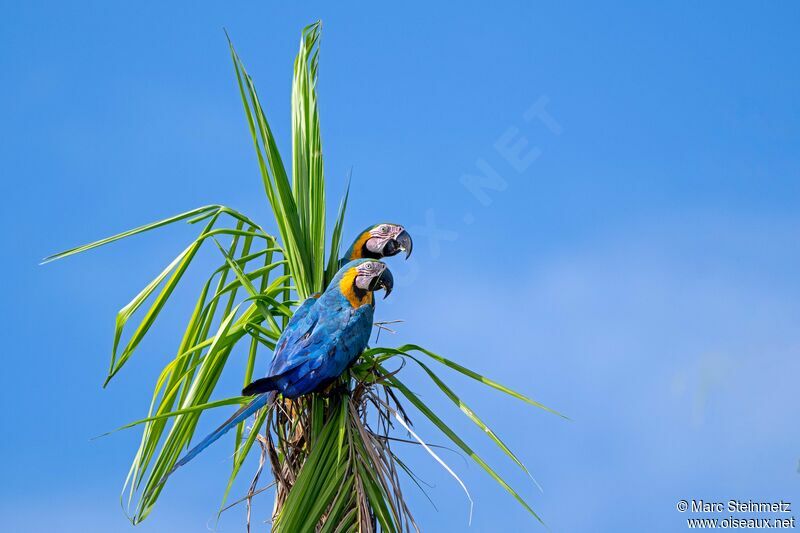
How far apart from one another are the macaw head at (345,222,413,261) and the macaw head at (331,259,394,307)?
39 centimetres

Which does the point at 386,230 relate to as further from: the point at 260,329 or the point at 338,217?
the point at 260,329

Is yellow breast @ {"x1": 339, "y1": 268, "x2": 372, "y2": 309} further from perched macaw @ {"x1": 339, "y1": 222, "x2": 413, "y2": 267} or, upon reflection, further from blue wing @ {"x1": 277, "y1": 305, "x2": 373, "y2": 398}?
perched macaw @ {"x1": 339, "y1": 222, "x2": 413, "y2": 267}

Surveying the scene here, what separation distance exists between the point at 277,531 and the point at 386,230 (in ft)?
4.36

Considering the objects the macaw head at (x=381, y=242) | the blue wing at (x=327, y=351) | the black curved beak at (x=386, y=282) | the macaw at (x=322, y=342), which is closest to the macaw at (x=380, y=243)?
the macaw head at (x=381, y=242)

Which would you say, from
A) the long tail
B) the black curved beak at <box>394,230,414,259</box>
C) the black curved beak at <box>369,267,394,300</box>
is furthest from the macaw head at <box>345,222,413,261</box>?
the long tail

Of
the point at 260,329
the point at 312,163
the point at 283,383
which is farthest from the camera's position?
the point at 312,163

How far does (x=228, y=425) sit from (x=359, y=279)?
72 centimetres

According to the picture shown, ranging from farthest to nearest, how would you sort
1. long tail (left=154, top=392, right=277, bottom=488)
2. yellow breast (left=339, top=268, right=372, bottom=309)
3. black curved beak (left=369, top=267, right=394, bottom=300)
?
black curved beak (left=369, top=267, right=394, bottom=300), yellow breast (left=339, top=268, right=372, bottom=309), long tail (left=154, top=392, right=277, bottom=488)

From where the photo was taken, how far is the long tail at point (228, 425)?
3287 millimetres

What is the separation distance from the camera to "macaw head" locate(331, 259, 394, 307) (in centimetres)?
351

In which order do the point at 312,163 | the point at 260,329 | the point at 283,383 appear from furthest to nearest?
the point at 312,163
the point at 260,329
the point at 283,383

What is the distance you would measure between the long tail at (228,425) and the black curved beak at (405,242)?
3.11ft

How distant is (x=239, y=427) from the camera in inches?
156

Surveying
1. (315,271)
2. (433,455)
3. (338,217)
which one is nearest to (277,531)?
(433,455)
